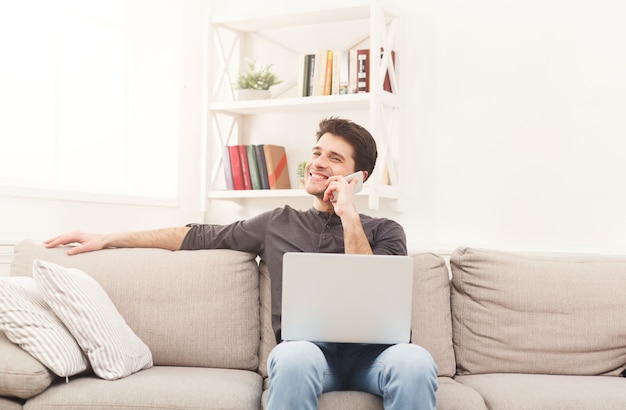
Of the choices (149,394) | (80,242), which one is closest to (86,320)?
(149,394)

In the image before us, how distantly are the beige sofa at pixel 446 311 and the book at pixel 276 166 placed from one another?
1304 millimetres

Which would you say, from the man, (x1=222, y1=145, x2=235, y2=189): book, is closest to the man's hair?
the man

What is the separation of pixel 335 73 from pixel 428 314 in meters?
1.56

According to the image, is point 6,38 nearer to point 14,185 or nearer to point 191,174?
point 14,185

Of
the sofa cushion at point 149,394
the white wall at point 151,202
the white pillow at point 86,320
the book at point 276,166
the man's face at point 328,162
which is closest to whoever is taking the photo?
the sofa cushion at point 149,394

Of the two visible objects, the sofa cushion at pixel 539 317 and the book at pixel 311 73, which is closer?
the sofa cushion at pixel 539 317

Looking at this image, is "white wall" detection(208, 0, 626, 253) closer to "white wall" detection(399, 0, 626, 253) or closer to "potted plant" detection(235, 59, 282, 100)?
"white wall" detection(399, 0, 626, 253)

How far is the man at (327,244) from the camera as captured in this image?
194 centimetres

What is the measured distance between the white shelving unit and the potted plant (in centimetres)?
5

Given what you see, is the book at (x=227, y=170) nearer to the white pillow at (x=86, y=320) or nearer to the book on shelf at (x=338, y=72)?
the book on shelf at (x=338, y=72)

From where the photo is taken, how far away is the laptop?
198 centimetres

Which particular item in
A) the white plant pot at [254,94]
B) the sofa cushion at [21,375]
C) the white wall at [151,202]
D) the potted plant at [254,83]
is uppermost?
the potted plant at [254,83]

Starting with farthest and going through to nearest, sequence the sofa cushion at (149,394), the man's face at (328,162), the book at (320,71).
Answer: the book at (320,71) → the man's face at (328,162) → the sofa cushion at (149,394)

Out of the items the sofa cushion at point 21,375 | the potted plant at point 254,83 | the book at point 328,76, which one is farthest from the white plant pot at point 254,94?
the sofa cushion at point 21,375
